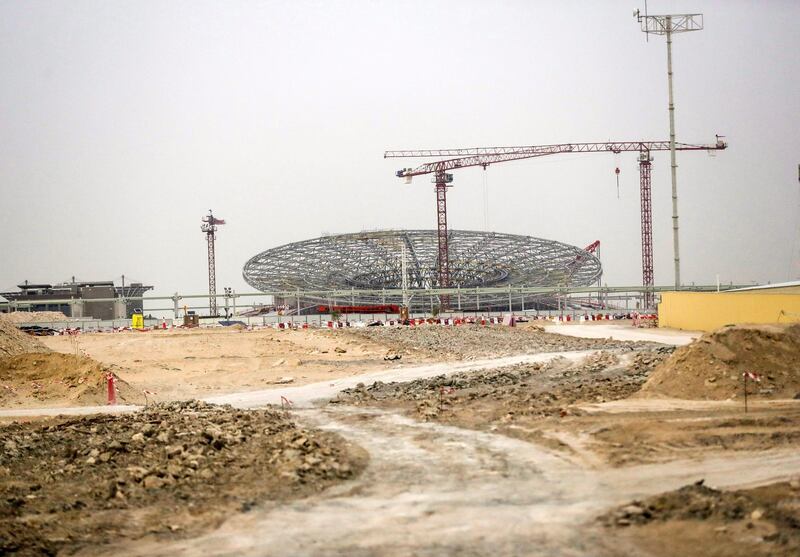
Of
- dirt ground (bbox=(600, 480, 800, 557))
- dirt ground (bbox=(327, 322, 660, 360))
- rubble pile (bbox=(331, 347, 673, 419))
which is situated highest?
dirt ground (bbox=(600, 480, 800, 557))

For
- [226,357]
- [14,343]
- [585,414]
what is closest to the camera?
[585,414]

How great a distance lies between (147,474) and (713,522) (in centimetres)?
777

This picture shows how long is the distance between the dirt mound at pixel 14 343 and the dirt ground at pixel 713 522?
23.6 m

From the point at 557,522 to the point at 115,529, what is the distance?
5.20 metres

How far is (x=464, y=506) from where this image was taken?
9797mm

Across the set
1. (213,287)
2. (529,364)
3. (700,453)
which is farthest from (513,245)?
(700,453)

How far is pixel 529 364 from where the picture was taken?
29031 millimetres

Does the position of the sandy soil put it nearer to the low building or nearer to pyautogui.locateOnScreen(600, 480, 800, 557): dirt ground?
pyautogui.locateOnScreen(600, 480, 800, 557): dirt ground

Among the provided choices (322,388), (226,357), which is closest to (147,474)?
(322,388)

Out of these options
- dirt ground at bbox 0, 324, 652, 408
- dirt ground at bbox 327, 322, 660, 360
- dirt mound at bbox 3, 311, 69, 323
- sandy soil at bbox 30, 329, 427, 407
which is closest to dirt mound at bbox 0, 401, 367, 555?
dirt ground at bbox 0, 324, 652, 408

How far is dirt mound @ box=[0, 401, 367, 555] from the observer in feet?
31.2

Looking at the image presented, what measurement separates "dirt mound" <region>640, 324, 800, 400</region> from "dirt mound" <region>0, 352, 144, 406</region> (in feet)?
50.3

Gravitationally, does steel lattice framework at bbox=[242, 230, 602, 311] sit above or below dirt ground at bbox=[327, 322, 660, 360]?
above

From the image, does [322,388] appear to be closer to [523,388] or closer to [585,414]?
[523,388]
